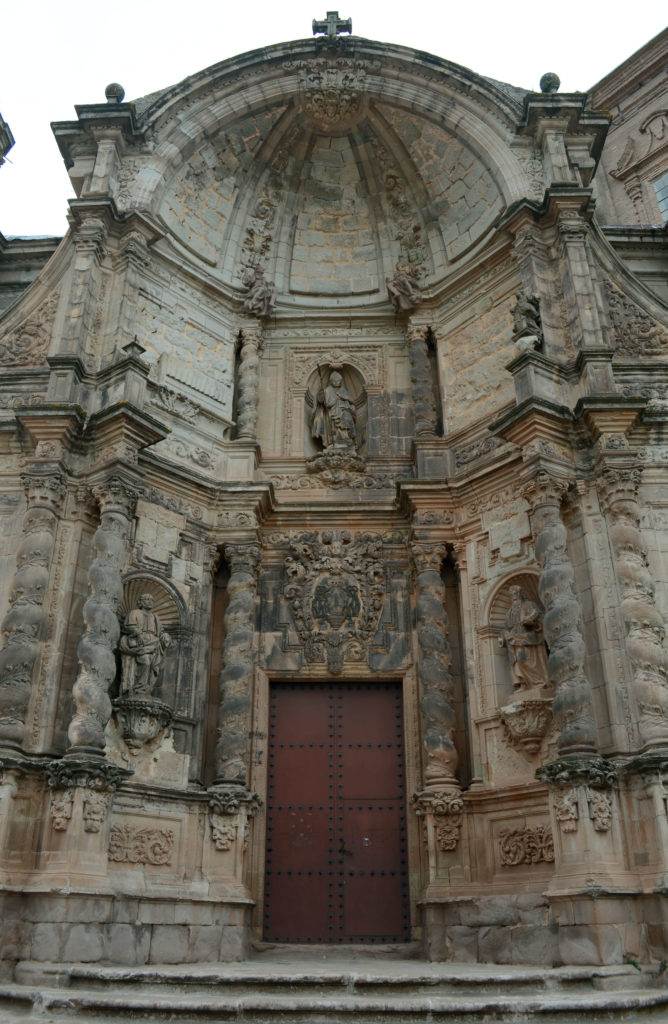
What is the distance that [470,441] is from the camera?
1187 centimetres

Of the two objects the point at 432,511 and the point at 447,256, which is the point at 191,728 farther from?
the point at 447,256

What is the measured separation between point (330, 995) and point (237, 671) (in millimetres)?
4574

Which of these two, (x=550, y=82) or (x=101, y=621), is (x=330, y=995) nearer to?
(x=101, y=621)

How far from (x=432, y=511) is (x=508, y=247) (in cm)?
396

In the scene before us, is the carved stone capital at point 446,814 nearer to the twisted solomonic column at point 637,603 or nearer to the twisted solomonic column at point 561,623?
the twisted solomonic column at point 561,623

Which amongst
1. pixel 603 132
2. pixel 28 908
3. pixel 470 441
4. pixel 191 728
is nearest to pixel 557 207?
pixel 603 132

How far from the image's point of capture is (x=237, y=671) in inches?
424

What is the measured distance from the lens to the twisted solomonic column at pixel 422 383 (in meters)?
12.5

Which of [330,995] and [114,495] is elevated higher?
[114,495]

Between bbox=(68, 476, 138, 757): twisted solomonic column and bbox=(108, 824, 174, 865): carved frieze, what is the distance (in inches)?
44.4

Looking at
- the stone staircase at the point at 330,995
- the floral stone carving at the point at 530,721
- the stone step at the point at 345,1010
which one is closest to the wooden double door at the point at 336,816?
the floral stone carving at the point at 530,721

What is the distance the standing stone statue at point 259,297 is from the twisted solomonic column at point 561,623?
567 cm

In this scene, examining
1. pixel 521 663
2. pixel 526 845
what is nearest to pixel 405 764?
pixel 526 845

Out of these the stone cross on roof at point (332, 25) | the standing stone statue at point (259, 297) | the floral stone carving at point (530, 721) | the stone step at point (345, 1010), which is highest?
the stone cross on roof at point (332, 25)
